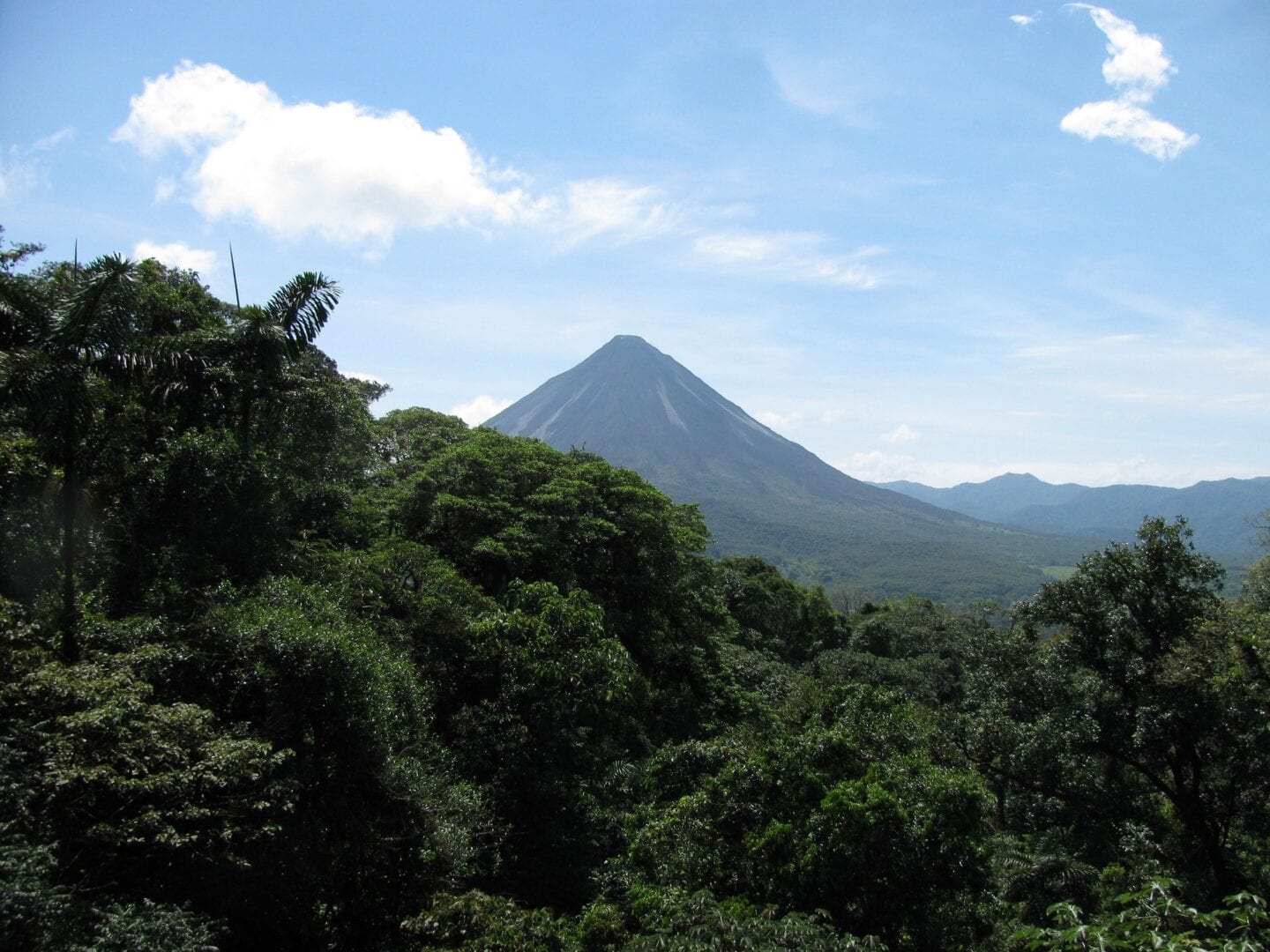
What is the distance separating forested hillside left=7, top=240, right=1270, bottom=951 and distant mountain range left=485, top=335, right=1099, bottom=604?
369ft

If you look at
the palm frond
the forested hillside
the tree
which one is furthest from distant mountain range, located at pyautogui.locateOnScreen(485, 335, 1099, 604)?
the palm frond

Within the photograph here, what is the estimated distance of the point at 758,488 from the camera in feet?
541

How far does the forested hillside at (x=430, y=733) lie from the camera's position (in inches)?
250

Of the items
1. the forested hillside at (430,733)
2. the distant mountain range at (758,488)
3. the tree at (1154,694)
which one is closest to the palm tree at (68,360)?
the forested hillside at (430,733)

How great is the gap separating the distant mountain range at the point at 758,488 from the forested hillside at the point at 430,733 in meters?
113

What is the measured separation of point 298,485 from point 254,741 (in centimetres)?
551

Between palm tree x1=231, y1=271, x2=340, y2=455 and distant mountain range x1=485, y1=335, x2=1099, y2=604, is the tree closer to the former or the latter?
palm tree x1=231, y1=271, x2=340, y2=455

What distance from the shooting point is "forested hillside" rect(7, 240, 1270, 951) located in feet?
20.8

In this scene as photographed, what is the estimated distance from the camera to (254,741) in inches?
272

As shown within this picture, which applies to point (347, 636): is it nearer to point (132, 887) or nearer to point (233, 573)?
point (233, 573)

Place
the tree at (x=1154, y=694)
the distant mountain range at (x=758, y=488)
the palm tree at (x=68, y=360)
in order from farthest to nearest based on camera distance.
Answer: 1. the distant mountain range at (x=758, y=488)
2. the tree at (x=1154, y=694)
3. the palm tree at (x=68, y=360)

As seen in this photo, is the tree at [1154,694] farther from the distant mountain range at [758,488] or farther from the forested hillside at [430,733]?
the distant mountain range at [758,488]

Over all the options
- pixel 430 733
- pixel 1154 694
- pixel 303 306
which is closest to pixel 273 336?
pixel 303 306

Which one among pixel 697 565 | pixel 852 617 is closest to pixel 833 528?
pixel 852 617
